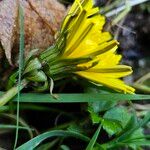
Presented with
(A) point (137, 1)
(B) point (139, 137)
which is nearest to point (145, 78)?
(A) point (137, 1)

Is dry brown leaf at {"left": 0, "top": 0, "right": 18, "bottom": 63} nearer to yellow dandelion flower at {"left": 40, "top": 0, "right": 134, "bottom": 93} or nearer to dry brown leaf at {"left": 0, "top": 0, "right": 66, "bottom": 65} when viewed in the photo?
dry brown leaf at {"left": 0, "top": 0, "right": 66, "bottom": 65}

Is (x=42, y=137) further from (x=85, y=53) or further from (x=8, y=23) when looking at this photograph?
(x=8, y=23)

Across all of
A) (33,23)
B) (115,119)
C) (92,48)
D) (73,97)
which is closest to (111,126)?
(115,119)

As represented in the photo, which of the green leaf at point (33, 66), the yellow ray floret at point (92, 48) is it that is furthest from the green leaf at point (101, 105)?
the green leaf at point (33, 66)

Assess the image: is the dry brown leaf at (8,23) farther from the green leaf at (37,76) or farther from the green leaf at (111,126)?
the green leaf at (111,126)

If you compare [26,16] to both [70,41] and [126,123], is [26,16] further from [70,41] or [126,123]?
[126,123]

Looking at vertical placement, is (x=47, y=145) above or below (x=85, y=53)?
below
